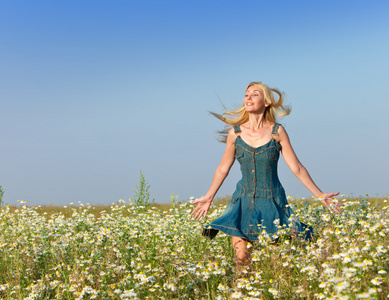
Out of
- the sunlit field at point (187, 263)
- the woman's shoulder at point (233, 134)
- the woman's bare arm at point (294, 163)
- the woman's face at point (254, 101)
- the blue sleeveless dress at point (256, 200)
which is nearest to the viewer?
the sunlit field at point (187, 263)

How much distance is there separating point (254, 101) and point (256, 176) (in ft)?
3.63

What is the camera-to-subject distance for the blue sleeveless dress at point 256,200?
18.1ft

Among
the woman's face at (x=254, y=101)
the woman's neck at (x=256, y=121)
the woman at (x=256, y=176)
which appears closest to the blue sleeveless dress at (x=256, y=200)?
the woman at (x=256, y=176)

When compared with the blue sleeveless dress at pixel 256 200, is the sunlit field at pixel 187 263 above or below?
below

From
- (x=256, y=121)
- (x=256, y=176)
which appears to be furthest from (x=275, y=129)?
(x=256, y=176)

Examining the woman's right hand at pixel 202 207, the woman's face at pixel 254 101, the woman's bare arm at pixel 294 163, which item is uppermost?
the woman's face at pixel 254 101

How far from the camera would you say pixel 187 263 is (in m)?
4.77

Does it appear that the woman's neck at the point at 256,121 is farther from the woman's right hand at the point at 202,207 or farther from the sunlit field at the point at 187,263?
the sunlit field at the point at 187,263

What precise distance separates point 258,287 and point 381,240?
1365 millimetres

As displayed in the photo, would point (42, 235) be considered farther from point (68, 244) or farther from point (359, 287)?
point (359, 287)

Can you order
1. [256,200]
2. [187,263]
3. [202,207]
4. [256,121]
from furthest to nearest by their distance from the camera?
1. [202,207]
2. [256,121]
3. [256,200]
4. [187,263]

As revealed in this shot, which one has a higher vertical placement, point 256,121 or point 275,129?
point 256,121

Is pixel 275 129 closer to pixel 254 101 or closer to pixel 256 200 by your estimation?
pixel 254 101

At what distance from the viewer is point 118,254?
5359 mm
